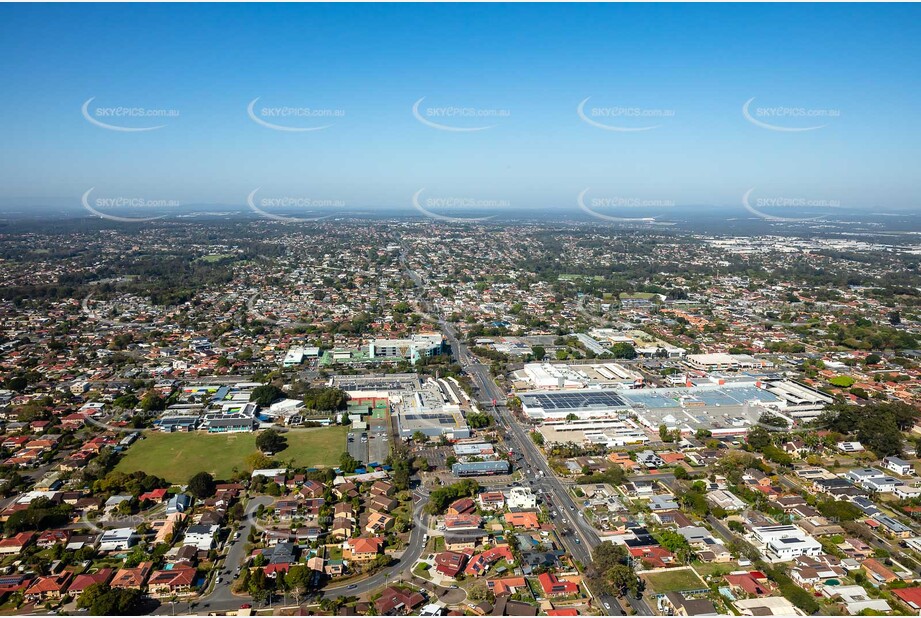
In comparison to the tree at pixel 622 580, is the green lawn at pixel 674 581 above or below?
below

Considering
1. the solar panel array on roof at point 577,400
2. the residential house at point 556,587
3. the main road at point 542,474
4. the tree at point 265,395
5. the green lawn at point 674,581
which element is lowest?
the main road at point 542,474

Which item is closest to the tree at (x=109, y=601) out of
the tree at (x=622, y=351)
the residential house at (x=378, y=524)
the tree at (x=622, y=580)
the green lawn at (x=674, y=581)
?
the residential house at (x=378, y=524)

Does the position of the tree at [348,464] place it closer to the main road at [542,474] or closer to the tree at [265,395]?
the main road at [542,474]

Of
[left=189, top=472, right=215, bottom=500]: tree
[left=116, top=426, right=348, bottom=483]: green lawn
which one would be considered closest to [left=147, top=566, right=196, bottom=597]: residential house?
[left=189, top=472, right=215, bottom=500]: tree

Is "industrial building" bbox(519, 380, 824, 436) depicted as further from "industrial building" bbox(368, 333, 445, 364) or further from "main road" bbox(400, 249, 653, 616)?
"industrial building" bbox(368, 333, 445, 364)

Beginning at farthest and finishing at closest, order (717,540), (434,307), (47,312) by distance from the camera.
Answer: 1. (434,307)
2. (47,312)
3. (717,540)

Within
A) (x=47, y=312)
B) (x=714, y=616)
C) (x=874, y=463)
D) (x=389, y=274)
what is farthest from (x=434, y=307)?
(x=714, y=616)

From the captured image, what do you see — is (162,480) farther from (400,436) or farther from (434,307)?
→ (434,307)
